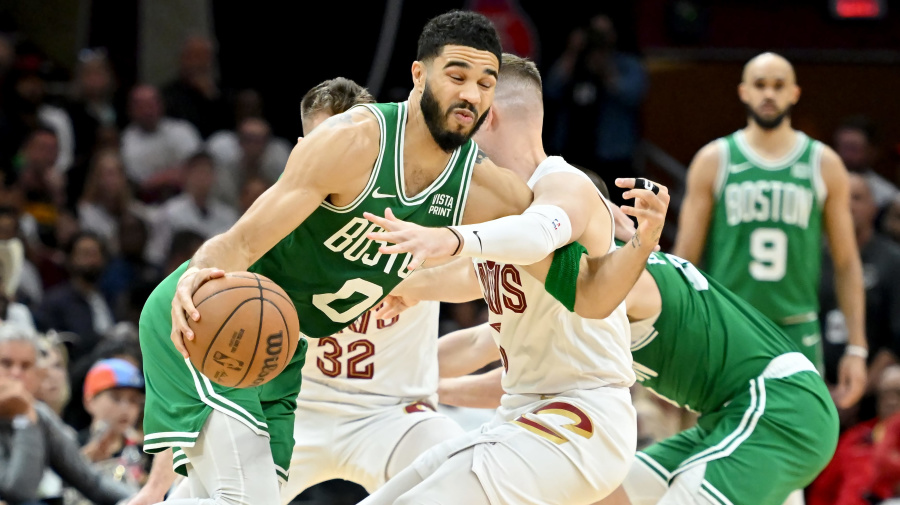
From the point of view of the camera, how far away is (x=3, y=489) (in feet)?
20.4

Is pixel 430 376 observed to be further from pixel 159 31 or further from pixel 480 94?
pixel 159 31

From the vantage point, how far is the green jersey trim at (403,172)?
14.0 ft

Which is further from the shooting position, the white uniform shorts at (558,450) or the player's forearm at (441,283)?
the player's forearm at (441,283)

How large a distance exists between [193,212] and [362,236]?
6294 millimetres

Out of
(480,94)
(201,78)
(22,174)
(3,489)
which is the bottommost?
(3,489)

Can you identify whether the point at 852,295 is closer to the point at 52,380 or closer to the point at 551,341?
the point at 551,341

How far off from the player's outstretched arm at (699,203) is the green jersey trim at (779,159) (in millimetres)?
153

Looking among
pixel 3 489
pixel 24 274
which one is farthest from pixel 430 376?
pixel 24 274

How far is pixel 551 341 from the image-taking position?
443 centimetres

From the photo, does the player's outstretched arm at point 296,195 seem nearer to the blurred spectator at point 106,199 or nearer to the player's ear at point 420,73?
the player's ear at point 420,73

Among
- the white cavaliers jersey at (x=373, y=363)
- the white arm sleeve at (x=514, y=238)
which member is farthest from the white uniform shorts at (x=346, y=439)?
the white arm sleeve at (x=514, y=238)

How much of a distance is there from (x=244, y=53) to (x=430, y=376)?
739 cm

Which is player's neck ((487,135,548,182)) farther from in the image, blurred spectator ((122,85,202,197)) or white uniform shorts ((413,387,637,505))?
blurred spectator ((122,85,202,197))

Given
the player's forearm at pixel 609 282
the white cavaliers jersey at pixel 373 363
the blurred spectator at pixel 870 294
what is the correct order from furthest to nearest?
1. the blurred spectator at pixel 870 294
2. the white cavaliers jersey at pixel 373 363
3. the player's forearm at pixel 609 282
